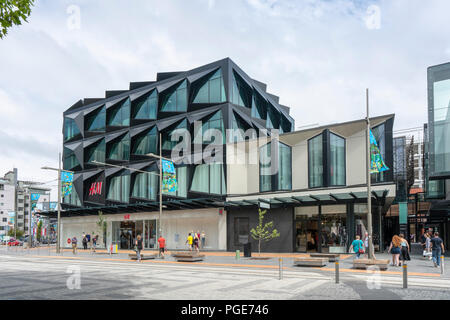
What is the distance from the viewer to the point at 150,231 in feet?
145

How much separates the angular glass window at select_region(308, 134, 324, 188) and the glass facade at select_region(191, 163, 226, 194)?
27.4 ft

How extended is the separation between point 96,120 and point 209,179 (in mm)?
20989

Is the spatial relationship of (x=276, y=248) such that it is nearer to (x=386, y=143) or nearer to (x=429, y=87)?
(x=386, y=143)

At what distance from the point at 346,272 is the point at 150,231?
28874 mm

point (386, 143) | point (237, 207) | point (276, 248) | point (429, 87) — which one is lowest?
point (276, 248)

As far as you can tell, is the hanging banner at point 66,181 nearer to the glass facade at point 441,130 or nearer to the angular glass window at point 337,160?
the angular glass window at point 337,160

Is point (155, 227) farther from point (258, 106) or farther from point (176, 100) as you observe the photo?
point (258, 106)

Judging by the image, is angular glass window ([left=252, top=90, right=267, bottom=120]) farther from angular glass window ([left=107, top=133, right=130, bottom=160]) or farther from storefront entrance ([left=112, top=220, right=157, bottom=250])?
storefront entrance ([left=112, top=220, right=157, bottom=250])

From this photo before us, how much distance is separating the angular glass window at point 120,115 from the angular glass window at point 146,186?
6728mm

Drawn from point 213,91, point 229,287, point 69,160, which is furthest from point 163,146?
point 229,287

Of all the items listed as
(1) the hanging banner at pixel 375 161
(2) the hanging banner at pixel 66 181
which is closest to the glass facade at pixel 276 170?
(1) the hanging banner at pixel 375 161

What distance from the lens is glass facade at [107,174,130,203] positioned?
47.1 metres
